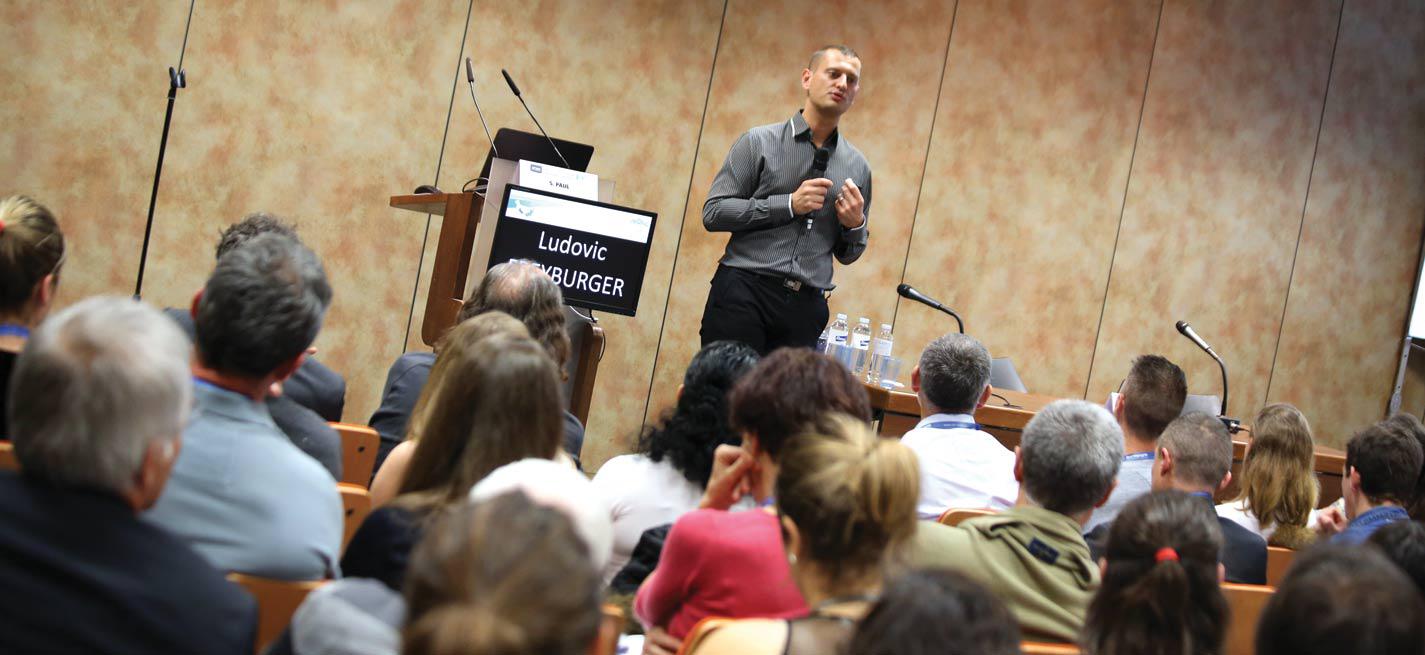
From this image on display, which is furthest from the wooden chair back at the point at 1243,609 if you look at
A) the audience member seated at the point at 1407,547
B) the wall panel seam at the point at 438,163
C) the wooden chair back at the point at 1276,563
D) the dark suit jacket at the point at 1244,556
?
the wall panel seam at the point at 438,163

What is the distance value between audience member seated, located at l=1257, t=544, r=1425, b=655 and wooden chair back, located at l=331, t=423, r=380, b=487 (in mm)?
Answer: 1759

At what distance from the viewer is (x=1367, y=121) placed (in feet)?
23.7

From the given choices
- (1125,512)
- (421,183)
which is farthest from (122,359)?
(421,183)

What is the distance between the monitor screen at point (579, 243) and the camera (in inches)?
161

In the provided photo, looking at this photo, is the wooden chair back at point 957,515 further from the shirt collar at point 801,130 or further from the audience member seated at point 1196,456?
the shirt collar at point 801,130

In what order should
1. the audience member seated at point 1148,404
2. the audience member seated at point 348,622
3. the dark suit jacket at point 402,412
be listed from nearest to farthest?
the audience member seated at point 348,622 < the dark suit jacket at point 402,412 < the audience member seated at point 1148,404

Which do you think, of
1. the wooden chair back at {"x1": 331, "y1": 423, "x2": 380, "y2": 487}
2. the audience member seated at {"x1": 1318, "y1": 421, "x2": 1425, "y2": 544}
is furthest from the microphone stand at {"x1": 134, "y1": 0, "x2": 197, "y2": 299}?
the audience member seated at {"x1": 1318, "y1": 421, "x2": 1425, "y2": 544}

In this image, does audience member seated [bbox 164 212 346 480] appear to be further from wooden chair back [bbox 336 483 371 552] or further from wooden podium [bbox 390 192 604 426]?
wooden podium [bbox 390 192 604 426]

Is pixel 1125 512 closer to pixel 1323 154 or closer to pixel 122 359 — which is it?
pixel 122 359

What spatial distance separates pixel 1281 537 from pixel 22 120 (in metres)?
5.16

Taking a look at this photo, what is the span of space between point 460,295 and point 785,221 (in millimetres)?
1248

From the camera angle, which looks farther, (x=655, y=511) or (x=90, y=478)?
(x=655, y=511)

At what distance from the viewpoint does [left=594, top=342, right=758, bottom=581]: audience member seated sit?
2.36 meters

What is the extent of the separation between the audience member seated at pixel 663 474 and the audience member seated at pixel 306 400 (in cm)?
52
